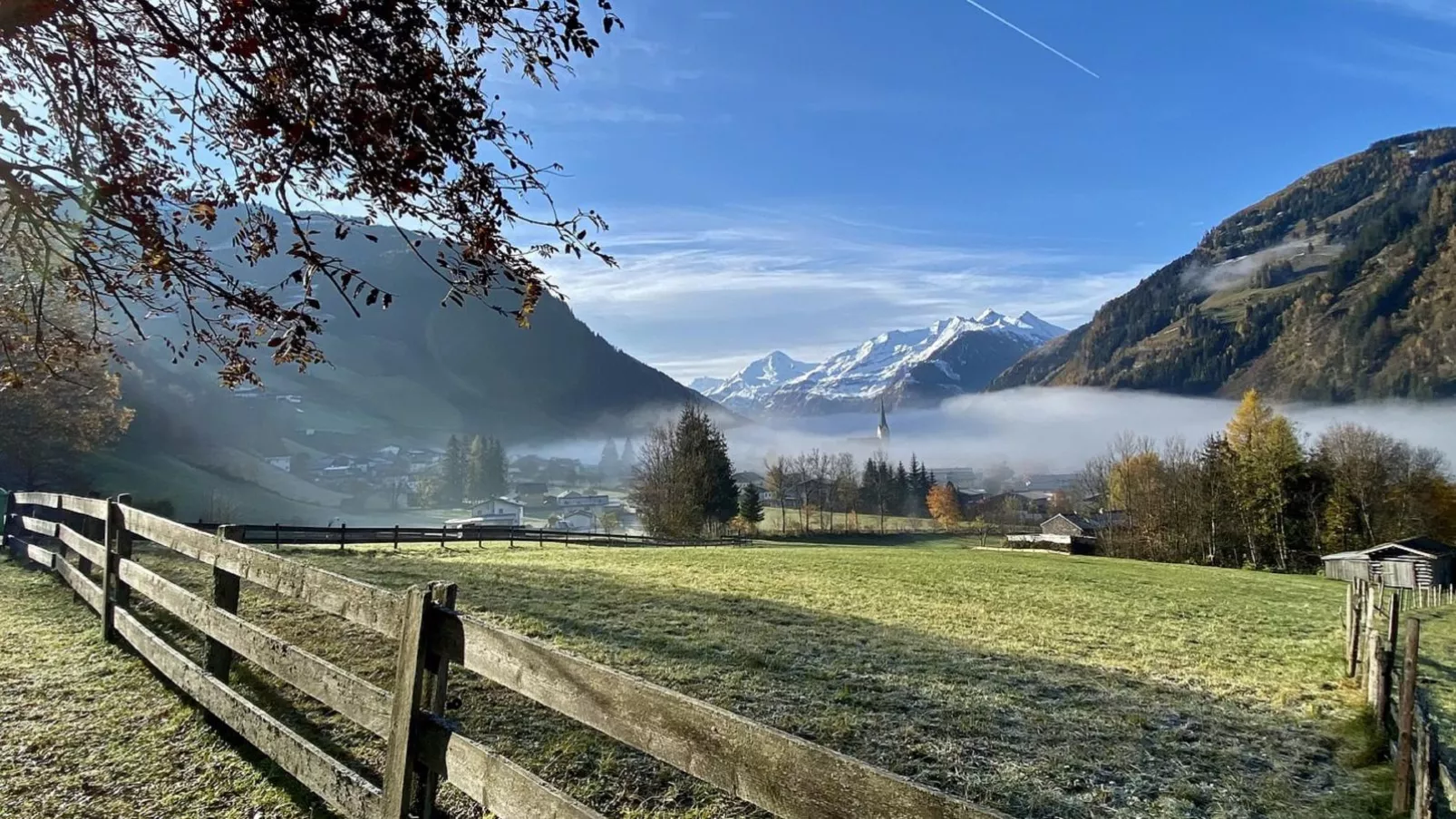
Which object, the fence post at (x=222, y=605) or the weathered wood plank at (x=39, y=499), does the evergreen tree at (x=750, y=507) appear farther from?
the fence post at (x=222, y=605)

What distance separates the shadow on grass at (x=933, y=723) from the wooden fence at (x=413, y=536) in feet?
42.2

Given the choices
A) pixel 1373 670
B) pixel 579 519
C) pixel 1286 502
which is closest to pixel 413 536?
pixel 1373 670

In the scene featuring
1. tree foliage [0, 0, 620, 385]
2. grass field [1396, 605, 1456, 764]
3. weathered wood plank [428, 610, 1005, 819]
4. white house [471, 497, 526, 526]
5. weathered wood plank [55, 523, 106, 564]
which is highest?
tree foliage [0, 0, 620, 385]

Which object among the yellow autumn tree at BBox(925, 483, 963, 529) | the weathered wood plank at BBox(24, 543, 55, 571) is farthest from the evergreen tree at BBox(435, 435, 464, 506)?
Answer: the weathered wood plank at BBox(24, 543, 55, 571)

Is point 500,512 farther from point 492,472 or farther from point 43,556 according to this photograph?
point 43,556

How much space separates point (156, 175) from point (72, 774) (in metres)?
4.24

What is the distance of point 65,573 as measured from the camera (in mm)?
10812

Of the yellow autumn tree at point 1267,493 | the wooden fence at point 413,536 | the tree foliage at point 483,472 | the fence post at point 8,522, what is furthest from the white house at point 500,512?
the fence post at point 8,522

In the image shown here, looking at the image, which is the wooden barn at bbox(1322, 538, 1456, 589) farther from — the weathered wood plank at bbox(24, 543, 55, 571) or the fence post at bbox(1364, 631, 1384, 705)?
the weathered wood plank at bbox(24, 543, 55, 571)

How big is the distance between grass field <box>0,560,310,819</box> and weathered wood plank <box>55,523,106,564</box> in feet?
3.71

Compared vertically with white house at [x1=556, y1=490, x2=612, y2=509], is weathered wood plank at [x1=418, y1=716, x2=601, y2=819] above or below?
above

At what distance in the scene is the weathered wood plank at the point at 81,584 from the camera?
8.86m

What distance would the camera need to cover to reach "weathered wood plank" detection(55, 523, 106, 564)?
861 cm

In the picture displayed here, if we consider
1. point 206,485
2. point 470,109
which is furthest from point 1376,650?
point 206,485
